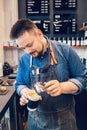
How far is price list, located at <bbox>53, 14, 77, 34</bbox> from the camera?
3.87m

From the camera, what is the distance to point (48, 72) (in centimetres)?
162

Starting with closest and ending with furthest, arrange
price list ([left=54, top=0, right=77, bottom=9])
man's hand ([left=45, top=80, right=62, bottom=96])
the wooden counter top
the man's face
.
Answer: man's hand ([left=45, top=80, right=62, bottom=96]) → the man's face → the wooden counter top → price list ([left=54, top=0, right=77, bottom=9])

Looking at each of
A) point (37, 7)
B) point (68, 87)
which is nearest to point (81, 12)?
point (37, 7)

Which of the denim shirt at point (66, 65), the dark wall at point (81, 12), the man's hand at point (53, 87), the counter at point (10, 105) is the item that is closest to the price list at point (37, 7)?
the dark wall at point (81, 12)

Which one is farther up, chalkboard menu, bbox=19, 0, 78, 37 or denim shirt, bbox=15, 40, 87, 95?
chalkboard menu, bbox=19, 0, 78, 37

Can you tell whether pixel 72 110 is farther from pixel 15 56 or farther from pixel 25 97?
pixel 15 56

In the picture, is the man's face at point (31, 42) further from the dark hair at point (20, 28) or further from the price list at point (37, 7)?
the price list at point (37, 7)

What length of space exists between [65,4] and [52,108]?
102 inches

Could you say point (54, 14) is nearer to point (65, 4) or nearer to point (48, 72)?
point (65, 4)

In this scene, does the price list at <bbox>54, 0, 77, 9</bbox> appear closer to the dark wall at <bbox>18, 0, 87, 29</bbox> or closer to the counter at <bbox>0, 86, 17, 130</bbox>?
the dark wall at <bbox>18, 0, 87, 29</bbox>

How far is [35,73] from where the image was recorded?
1.60m

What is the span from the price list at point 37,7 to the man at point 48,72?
2341 mm

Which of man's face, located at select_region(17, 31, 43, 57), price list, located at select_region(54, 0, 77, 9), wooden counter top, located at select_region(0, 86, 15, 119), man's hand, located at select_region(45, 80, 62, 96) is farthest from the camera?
price list, located at select_region(54, 0, 77, 9)

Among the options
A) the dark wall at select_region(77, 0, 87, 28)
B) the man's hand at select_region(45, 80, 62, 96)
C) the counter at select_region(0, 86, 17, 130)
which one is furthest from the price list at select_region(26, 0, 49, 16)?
the man's hand at select_region(45, 80, 62, 96)
